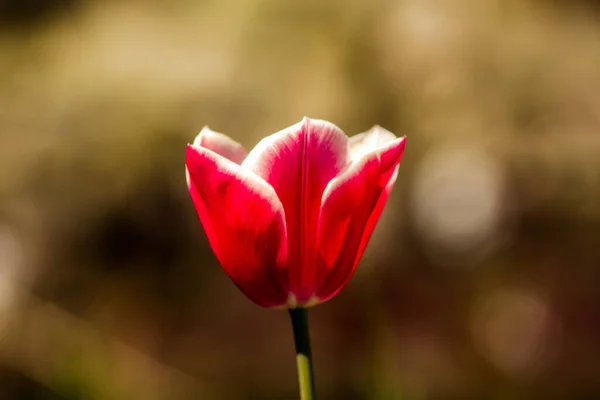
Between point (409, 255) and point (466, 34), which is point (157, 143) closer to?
point (409, 255)

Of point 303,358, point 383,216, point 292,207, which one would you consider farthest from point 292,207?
point 383,216

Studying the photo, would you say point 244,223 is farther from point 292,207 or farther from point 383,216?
point 383,216

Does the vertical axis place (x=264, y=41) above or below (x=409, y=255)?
above

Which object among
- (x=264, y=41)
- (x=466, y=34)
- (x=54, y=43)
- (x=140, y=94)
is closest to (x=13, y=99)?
(x=54, y=43)

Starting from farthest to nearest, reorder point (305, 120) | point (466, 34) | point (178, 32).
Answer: point (178, 32) → point (466, 34) → point (305, 120)

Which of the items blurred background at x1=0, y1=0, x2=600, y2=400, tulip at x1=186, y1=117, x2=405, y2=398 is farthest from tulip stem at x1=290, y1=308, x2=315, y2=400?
blurred background at x1=0, y1=0, x2=600, y2=400

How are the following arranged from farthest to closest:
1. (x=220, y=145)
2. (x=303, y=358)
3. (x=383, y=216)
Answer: (x=383, y=216)
(x=220, y=145)
(x=303, y=358)

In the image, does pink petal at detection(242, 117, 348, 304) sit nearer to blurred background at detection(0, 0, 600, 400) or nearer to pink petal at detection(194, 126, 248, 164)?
pink petal at detection(194, 126, 248, 164)
